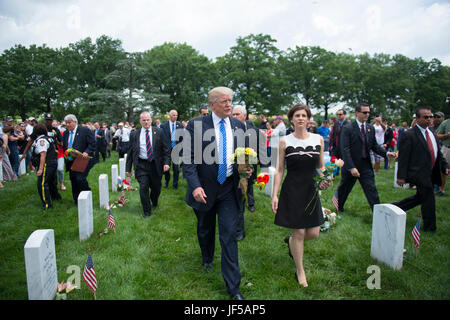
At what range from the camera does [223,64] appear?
47.5 m

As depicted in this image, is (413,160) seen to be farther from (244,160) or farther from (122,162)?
(122,162)

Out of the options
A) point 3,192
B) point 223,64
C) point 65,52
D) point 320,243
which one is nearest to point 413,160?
point 320,243

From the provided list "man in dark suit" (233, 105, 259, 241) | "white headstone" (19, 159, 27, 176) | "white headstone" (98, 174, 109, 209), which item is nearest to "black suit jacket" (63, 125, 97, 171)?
"white headstone" (98, 174, 109, 209)

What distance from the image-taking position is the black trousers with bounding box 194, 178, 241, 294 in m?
3.51

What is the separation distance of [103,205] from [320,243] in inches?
207

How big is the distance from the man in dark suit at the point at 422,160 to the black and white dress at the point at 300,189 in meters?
2.77

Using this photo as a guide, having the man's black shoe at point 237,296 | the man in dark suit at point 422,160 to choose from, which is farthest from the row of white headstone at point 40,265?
the man in dark suit at point 422,160

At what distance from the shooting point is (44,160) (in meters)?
7.26

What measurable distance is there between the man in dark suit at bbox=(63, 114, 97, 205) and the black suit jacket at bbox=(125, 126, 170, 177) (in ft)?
3.84

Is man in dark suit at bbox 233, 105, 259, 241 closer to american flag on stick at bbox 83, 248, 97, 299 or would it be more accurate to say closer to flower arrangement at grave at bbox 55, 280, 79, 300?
american flag on stick at bbox 83, 248, 97, 299

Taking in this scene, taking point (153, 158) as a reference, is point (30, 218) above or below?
below

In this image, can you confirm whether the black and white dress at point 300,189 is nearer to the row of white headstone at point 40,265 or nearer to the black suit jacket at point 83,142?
the row of white headstone at point 40,265

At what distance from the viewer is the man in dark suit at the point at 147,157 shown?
6.93 meters
